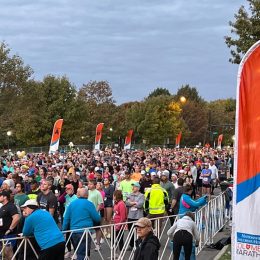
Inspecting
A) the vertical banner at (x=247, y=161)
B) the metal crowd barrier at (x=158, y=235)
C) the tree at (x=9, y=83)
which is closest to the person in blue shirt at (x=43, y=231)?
the metal crowd barrier at (x=158, y=235)

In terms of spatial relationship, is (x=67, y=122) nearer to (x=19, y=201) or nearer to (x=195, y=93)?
(x=19, y=201)

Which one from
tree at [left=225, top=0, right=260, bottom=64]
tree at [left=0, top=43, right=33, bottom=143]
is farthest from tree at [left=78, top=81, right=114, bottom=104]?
tree at [left=225, top=0, right=260, bottom=64]

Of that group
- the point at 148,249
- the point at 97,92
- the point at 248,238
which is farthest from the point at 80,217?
the point at 97,92

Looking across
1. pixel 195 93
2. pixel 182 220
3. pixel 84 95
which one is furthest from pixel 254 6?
pixel 195 93

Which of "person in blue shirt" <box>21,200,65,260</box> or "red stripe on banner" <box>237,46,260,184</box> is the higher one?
"red stripe on banner" <box>237,46,260,184</box>

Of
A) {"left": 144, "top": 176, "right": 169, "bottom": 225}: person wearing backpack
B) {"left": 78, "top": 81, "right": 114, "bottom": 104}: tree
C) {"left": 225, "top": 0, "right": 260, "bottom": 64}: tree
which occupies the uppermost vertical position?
{"left": 78, "top": 81, "right": 114, "bottom": 104}: tree

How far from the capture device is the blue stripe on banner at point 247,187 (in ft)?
10.7

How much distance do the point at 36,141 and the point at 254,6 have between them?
53.8 meters

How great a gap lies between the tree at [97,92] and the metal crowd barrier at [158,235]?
64.5m

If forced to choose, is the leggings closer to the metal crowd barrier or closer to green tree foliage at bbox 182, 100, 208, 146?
the metal crowd barrier

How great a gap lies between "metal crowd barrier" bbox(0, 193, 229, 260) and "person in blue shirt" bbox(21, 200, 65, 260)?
298 mm

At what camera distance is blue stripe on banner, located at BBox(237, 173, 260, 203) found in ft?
10.7

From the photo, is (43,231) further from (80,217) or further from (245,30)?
(245,30)

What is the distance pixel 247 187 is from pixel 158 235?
8.39 meters
